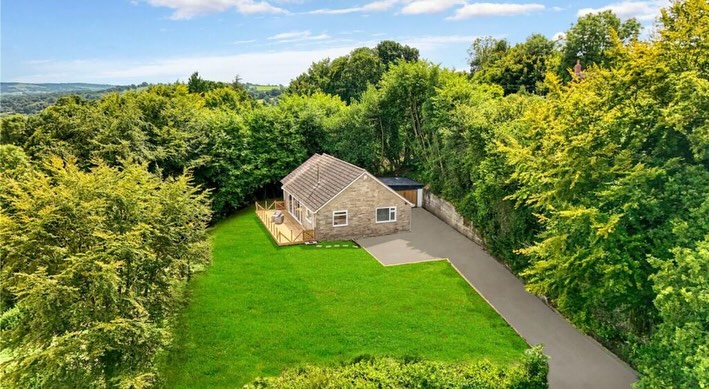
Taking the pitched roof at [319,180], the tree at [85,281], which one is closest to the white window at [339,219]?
the pitched roof at [319,180]

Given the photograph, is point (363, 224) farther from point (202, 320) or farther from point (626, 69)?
point (626, 69)

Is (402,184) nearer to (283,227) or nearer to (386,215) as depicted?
(386,215)

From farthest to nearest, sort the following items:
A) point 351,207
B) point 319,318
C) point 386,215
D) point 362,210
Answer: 1. point 386,215
2. point 362,210
3. point 351,207
4. point 319,318

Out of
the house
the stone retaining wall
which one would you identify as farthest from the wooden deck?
the stone retaining wall

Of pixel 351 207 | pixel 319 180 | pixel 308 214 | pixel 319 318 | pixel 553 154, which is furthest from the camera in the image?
pixel 319 180

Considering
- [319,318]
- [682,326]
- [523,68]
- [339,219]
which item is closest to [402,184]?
[339,219]

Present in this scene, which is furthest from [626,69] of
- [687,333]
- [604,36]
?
[604,36]

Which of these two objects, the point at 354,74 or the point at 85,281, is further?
the point at 354,74
